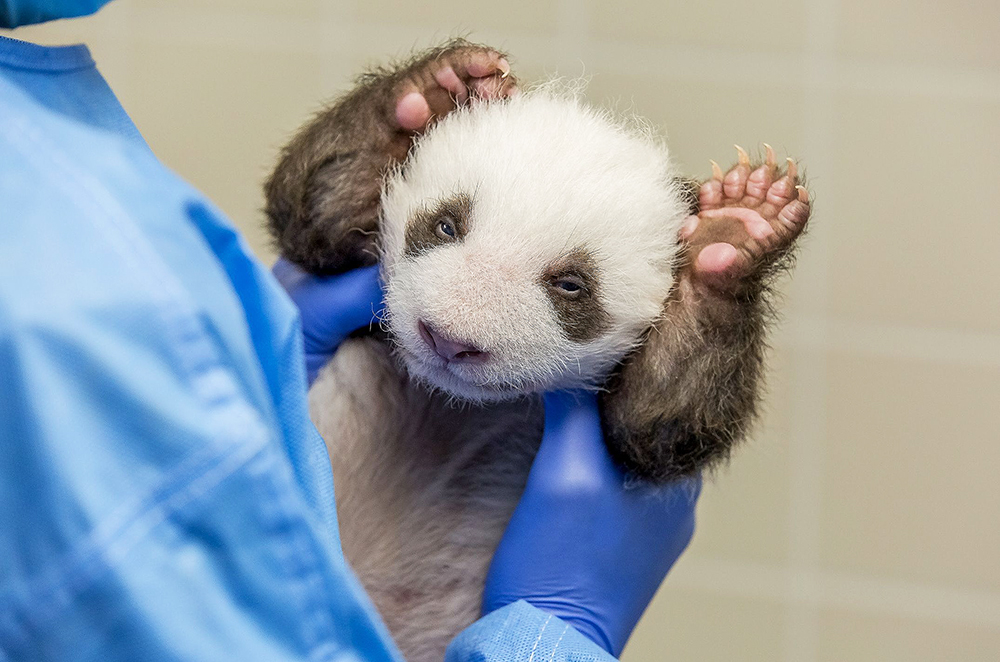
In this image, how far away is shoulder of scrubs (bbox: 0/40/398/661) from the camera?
49 cm

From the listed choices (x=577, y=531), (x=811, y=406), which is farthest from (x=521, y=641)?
(x=811, y=406)

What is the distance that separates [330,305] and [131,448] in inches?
28.3

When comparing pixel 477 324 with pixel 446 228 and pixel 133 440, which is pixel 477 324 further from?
pixel 133 440

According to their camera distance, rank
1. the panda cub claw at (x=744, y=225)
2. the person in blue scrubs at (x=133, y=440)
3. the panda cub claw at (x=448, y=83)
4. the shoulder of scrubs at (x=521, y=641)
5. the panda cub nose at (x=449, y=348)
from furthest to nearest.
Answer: the panda cub claw at (x=448, y=83), the panda cub claw at (x=744, y=225), the panda cub nose at (x=449, y=348), the shoulder of scrubs at (x=521, y=641), the person in blue scrubs at (x=133, y=440)

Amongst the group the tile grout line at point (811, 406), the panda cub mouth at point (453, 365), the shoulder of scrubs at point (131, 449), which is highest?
the shoulder of scrubs at point (131, 449)

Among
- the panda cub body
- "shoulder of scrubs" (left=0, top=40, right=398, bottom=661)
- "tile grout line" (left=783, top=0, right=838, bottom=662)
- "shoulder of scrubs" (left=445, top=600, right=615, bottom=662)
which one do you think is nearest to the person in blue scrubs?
"shoulder of scrubs" (left=0, top=40, right=398, bottom=661)

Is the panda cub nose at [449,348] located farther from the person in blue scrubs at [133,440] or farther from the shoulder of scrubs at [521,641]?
the person in blue scrubs at [133,440]

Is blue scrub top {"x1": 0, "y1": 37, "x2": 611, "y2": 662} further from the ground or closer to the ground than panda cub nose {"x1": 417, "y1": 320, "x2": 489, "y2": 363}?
further from the ground

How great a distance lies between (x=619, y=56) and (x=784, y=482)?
100cm

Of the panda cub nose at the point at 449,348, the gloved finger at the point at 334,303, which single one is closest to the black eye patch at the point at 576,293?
the panda cub nose at the point at 449,348

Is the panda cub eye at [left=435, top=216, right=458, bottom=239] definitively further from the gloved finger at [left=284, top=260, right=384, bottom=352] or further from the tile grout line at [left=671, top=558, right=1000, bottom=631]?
the tile grout line at [left=671, top=558, right=1000, bottom=631]

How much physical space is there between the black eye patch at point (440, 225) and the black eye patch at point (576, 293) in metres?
0.12

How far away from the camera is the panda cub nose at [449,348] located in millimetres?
998

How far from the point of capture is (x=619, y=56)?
198cm
